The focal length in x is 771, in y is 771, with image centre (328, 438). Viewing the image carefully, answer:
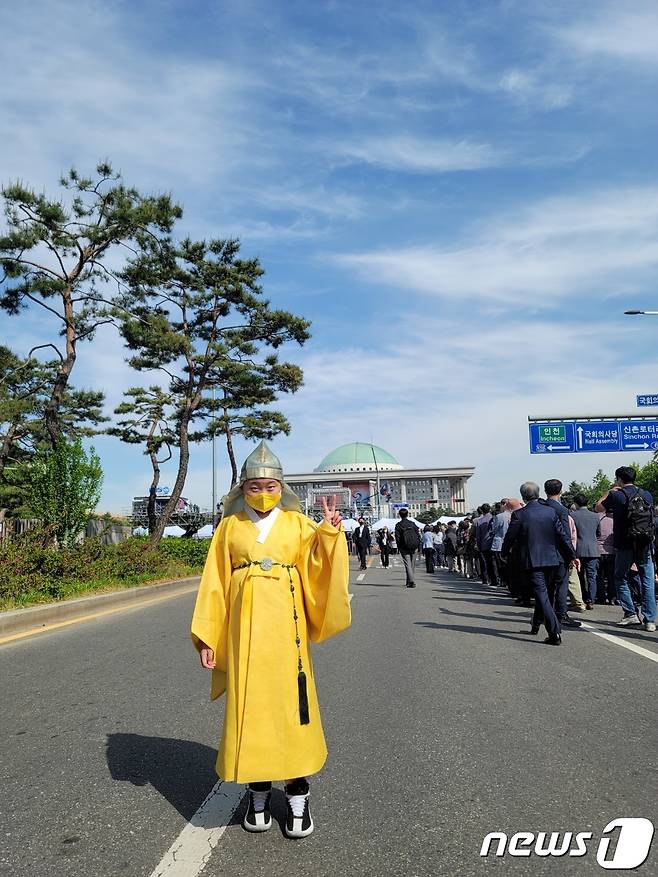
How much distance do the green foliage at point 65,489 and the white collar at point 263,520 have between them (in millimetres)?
11858

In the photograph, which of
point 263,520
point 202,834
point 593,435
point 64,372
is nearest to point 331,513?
point 263,520

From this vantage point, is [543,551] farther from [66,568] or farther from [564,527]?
[66,568]

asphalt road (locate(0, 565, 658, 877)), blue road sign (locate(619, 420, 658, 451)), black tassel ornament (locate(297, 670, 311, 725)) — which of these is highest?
blue road sign (locate(619, 420, 658, 451))

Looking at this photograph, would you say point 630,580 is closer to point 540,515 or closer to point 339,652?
point 540,515

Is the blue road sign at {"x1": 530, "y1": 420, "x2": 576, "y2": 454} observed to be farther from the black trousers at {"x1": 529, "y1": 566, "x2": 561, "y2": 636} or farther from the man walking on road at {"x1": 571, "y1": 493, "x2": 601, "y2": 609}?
the black trousers at {"x1": 529, "y1": 566, "x2": 561, "y2": 636}

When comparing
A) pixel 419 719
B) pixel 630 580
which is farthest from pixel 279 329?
pixel 419 719

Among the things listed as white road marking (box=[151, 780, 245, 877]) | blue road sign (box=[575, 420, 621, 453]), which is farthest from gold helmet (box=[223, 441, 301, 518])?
blue road sign (box=[575, 420, 621, 453])

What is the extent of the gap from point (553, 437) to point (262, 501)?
92.6 feet

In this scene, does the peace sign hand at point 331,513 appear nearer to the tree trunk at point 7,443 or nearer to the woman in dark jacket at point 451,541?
the woman in dark jacket at point 451,541

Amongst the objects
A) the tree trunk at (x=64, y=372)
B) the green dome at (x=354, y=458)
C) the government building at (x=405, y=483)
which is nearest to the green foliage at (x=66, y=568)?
the tree trunk at (x=64, y=372)

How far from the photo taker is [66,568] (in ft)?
44.5

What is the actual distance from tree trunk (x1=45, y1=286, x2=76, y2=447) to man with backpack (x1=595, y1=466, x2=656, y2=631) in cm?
1337

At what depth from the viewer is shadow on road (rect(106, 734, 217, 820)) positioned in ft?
12.6

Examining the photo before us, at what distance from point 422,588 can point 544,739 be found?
1296 cm
